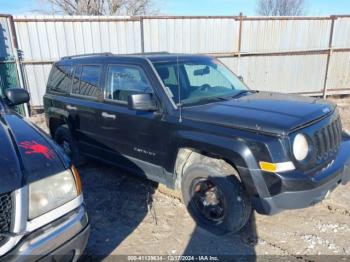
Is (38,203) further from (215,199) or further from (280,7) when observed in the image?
(280,7)

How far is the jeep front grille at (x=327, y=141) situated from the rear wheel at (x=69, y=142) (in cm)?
369

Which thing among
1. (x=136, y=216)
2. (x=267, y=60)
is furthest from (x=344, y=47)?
(x=136, y=216)

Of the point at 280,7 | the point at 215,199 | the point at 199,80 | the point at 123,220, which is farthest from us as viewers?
the point at 280,7

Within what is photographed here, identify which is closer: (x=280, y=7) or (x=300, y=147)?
(x=300, y=147)

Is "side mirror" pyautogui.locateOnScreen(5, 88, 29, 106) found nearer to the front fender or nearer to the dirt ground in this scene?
the dirt ground

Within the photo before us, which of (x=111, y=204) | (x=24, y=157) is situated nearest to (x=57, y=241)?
(x=24, y=157)

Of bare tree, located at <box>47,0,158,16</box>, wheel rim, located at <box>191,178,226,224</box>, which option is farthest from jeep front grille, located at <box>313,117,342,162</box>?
bare tree, located at <box>47,0,158,16</box>

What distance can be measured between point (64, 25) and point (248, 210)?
7.88 m

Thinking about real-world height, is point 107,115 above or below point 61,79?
below

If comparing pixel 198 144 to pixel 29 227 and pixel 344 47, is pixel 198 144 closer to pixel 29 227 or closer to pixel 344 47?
pixel 29 227

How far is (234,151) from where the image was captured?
2811mm

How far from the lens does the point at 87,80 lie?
14.8ft

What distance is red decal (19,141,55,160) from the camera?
7.31 ft

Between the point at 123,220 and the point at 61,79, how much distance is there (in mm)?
2801
